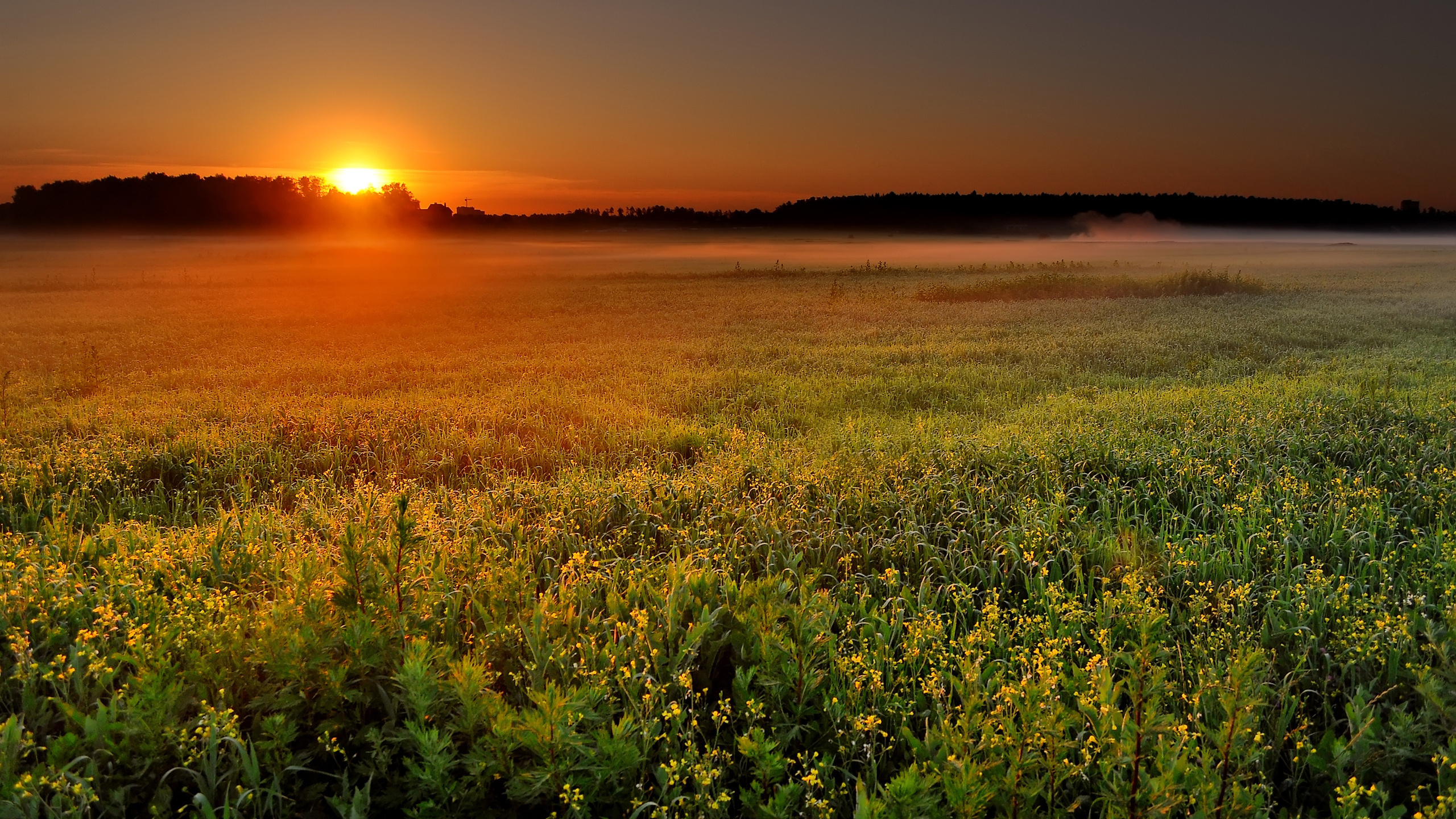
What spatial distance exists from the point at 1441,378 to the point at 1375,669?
10.4 meters

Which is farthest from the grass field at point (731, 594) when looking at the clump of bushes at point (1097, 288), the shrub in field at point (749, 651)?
the clump of bushes at point (1097, 288)

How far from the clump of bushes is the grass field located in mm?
16732

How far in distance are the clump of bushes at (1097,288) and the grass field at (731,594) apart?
16.7m

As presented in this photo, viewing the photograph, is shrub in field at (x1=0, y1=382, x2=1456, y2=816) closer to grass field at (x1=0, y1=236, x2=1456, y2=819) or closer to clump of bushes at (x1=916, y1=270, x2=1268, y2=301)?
grass field at (x1=0, y1=236, x2=1456, y2=819)

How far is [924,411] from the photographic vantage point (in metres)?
10.4

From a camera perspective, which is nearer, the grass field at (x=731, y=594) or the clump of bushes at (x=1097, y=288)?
the grass field at (x=731, y=594)

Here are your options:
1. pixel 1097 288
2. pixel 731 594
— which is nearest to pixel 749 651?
pixel 731 594

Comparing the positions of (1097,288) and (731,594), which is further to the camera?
(1097,288)

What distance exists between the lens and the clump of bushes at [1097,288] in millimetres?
29000

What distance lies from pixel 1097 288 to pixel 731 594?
30.1 meters

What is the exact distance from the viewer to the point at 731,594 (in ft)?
14.8

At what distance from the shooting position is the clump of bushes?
95.1ft

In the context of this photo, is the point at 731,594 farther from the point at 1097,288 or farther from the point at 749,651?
the point at 1097,288

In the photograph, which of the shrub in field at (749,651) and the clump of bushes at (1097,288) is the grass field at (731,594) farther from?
the clump of bushes at (1097,288)
